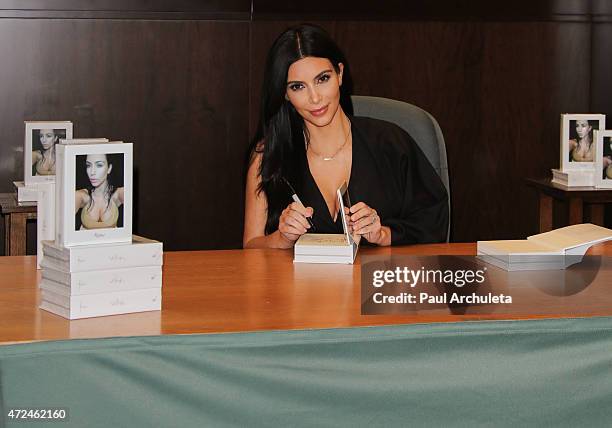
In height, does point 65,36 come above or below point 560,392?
above

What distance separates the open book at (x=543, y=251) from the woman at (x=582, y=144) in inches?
86.1

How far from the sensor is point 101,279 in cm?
191

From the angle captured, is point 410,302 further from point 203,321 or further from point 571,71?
point 571,71

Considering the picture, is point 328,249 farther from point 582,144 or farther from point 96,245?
point 582,144

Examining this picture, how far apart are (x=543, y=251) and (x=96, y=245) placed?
1.00 m

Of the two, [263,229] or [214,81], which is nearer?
[263,229]

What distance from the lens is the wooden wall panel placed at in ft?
15.5

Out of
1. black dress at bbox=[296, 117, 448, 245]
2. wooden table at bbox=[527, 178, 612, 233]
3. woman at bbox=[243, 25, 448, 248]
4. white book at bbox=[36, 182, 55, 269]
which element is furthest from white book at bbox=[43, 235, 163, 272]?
wooden table at bbox=[527, 178, 612, 233]

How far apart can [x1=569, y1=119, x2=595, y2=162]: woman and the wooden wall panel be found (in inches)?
59.0

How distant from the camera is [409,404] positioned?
185 cm

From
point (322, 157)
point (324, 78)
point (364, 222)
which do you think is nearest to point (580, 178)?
point (322, 157)

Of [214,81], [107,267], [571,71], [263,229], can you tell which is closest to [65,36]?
[214,81]

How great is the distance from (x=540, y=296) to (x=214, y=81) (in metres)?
3.10

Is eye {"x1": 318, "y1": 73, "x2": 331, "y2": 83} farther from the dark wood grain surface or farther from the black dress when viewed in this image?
the dark wood grain surface
